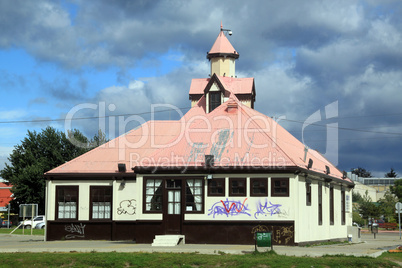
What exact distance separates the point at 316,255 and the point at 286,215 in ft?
22.0

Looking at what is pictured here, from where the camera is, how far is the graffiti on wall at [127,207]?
111ft

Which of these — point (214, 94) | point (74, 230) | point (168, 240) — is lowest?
point (168, 240)

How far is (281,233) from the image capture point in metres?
29.2

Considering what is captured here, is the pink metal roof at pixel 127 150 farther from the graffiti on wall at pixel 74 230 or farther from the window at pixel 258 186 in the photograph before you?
the window at pixel 258 186

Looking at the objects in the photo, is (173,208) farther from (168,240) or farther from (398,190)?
(398,190)

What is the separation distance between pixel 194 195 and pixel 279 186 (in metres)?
4.24

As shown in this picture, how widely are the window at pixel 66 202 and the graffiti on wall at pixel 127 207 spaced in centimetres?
255

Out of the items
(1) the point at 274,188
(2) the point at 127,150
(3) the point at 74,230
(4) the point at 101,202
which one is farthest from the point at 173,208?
(2) the point at 127,150

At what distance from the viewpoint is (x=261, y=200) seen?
96.6ft

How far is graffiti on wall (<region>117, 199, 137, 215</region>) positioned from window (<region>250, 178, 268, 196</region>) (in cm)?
766

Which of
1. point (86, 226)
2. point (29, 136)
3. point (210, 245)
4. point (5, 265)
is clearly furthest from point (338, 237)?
point (29, 136)

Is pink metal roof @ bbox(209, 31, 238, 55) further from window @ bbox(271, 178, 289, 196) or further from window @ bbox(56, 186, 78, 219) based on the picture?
window @ bbox(271, 178, 289, 196)

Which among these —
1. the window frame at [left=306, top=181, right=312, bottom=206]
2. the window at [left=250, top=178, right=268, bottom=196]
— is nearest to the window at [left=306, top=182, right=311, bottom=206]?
the window frame at [left=306, top=181, right=312, bottom=206]

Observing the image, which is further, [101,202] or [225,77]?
[225,77]
